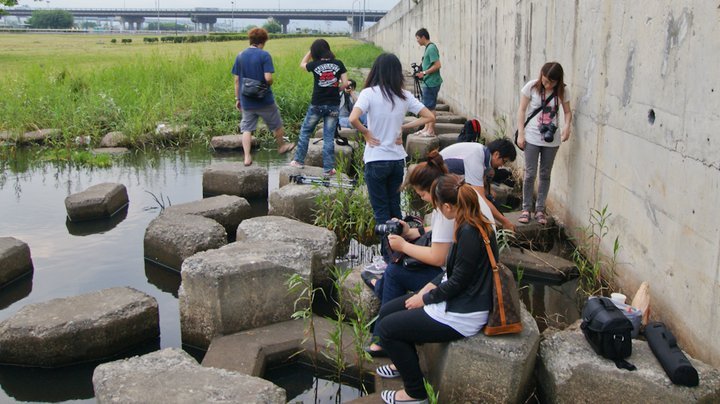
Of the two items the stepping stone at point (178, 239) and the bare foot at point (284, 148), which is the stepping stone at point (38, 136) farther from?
the stepping stone at point (178, 239)

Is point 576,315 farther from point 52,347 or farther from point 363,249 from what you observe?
point 52,347

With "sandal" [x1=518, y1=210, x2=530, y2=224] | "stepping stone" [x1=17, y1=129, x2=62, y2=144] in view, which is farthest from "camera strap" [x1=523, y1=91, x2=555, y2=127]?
"stepping stone" [x1=17, y1=129, x2=62, y2=144]

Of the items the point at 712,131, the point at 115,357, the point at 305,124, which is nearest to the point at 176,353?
the point at 115,357

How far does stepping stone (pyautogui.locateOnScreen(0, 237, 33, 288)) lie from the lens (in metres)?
5.38

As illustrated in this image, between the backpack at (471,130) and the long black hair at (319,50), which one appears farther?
the long black hair at (319,50)

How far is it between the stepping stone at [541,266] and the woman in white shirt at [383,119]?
124cm

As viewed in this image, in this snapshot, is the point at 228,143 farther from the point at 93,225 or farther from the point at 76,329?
the point at 76,329

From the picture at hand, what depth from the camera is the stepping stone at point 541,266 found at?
5504 mm

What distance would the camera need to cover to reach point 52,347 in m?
4.12

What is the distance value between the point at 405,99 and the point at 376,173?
65 centimetres

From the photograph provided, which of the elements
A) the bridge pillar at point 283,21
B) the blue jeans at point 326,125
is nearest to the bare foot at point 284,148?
the blue jeans at point 326,125

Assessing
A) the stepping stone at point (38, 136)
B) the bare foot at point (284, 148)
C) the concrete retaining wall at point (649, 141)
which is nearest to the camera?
the concrete retaining wall at point (649, 141)

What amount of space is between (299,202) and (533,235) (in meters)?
2.33

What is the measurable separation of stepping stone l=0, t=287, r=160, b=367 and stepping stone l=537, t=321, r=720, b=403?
2625mm
